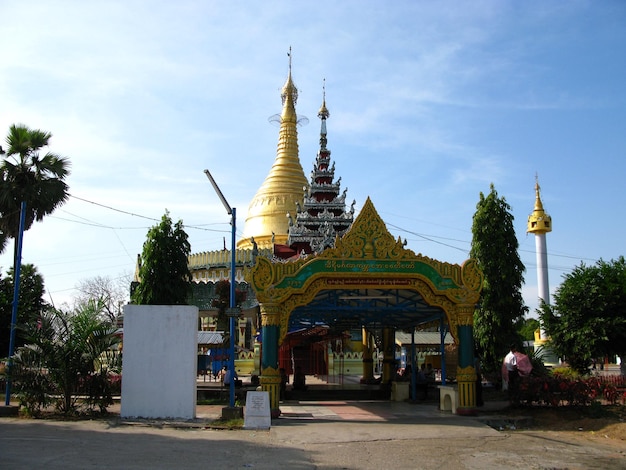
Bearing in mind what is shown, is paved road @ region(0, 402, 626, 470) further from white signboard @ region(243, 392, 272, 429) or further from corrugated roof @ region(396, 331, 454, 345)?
corrugated roof @ region(396, 331, 454, 345)

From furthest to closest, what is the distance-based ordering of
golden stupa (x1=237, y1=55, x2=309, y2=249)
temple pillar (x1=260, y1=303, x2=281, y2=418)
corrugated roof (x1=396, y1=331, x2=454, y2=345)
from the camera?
golden stupa (x1=237, y1=55, x2=309, y2=249) < corrugated roof (x1=396, y1=331, x2=454, y2=345) < temple pillar (x1=260, y1=303, x2=281, y2=418)

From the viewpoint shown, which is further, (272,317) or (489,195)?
(489,195)

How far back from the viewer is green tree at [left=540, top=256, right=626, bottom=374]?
23.6 metres

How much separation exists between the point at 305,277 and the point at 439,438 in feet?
17.9

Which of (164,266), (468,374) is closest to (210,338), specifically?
(164,266)

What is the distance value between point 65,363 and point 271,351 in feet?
18.3

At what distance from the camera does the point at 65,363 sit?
16.8 m

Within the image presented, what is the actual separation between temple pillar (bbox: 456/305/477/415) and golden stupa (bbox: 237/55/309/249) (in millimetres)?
36906

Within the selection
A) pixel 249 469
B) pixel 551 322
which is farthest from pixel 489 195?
pixel 249 469

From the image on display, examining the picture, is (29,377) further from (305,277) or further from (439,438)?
(439,438)

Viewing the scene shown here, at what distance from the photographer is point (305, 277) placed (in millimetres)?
16672

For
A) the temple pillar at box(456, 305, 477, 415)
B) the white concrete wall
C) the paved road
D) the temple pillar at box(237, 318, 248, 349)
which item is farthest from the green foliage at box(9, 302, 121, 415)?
the temple pillar at box(237, 318, 248, 349)


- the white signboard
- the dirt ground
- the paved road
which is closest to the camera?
the paved road

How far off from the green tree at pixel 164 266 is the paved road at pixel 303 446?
11466 millimetres
